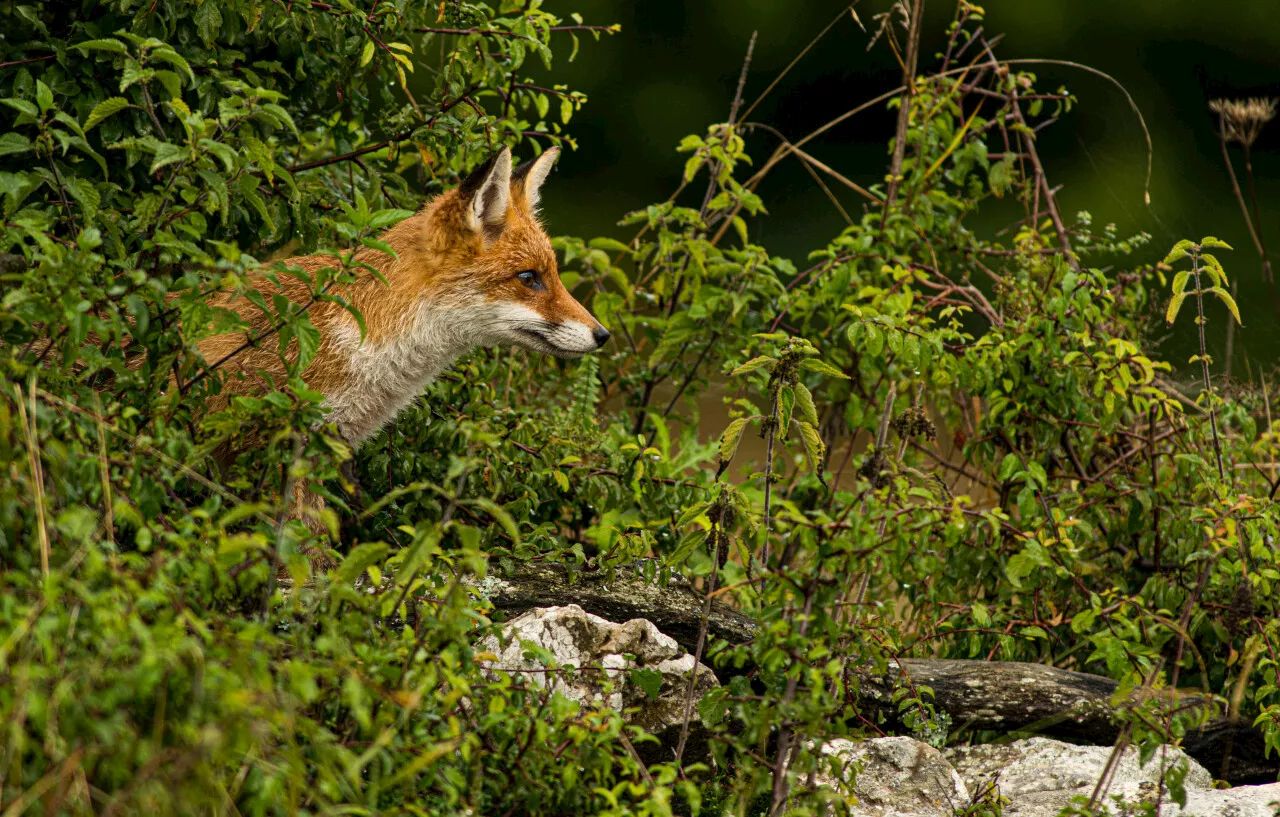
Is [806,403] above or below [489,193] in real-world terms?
below

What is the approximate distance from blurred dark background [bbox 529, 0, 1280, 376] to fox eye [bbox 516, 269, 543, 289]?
5938mm

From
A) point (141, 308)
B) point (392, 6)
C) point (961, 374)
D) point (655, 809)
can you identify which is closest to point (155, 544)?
point (141, 308)

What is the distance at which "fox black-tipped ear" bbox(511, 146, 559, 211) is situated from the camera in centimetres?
477

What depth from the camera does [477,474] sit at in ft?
14.1

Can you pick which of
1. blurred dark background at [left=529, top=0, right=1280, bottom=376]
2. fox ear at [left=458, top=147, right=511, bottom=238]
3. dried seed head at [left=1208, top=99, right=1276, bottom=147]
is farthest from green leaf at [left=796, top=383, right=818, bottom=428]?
blurred dark background at [left=529, top=0, right=1280, bottom=376]

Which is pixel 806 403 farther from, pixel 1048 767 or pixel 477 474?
pixel 477 474

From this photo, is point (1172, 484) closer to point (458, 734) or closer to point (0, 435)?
point (458, 734)

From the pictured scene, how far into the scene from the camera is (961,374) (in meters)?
4.59

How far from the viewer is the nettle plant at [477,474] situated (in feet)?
6.72

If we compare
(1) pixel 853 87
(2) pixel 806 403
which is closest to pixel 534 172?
(2) pixel 806 403

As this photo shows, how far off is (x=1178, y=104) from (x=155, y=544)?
11.2 meters

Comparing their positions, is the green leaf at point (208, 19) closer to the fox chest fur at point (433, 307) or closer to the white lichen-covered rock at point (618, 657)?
the fox chest fur at point (433, 307)

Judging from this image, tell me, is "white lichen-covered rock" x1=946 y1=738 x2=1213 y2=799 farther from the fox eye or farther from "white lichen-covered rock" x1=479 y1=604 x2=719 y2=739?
the fox eye

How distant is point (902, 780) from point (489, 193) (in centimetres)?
246
